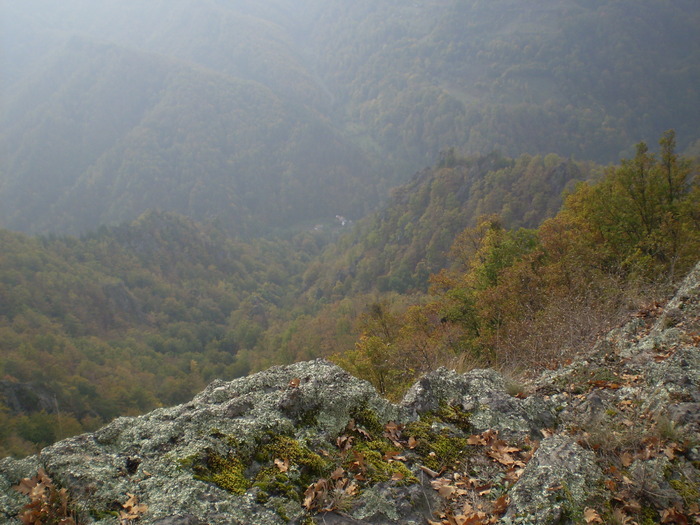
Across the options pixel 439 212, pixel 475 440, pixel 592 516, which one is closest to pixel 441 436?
pixel 475 440

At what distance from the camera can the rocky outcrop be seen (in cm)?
408

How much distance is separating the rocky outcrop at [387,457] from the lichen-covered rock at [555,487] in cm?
1

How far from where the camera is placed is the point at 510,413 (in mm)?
5594

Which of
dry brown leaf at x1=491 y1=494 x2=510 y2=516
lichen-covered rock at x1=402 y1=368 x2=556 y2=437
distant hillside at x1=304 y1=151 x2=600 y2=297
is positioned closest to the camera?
dry brown leaf at x1=491 y1=494 x2=510 y2=516

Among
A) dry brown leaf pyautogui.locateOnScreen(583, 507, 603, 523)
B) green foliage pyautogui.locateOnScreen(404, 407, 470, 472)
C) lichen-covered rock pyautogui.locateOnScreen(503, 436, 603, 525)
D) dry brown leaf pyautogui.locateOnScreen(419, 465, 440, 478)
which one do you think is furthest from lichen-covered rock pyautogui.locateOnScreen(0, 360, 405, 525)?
dry brown leaf pyautogui.locateOnScreen(583, 507, 603, 523)

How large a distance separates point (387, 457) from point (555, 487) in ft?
5.55

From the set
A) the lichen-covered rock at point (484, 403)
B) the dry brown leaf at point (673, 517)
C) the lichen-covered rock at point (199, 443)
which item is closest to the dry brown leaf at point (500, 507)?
the lichen-covered rock at point (484, 403)

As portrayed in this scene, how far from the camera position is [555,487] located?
166 inches

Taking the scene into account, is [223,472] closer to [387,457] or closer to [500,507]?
[387,457]

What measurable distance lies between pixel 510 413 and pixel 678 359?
94.6 inches

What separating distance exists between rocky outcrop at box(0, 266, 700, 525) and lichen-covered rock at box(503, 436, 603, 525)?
0.04 feet

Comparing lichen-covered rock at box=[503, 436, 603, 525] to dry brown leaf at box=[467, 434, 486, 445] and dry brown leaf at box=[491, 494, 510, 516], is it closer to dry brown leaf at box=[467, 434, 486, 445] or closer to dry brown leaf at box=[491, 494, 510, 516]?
dry brown leaf at box=[491, 494, 510, 516]

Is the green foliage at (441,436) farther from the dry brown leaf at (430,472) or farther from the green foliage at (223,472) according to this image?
the green foliage at (223,472)

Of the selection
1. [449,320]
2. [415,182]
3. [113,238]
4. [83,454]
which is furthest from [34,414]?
[415,182]
